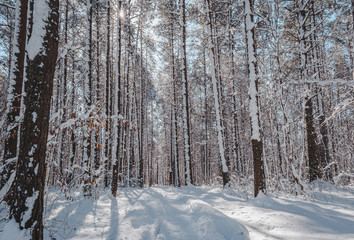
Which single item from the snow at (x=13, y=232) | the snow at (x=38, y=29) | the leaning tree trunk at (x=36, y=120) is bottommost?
the snow at (x=13, y=232)

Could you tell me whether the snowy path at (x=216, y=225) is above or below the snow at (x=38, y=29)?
below

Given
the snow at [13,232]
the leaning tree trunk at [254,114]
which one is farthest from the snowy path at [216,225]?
the leaning tree trunk at [254,114]

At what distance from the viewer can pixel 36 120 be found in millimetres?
2949

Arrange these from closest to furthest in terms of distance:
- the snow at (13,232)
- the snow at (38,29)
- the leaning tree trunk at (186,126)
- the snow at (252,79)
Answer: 1. the snow at (13,232)
2. the snow at (38,29)
3. the snow at (252,79)
4. the leaning tree trunk at (186,126)

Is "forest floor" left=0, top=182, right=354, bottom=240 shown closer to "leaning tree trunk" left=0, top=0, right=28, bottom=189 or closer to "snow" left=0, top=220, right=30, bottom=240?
"snow" left=0, top=220, right=30, bottom=240

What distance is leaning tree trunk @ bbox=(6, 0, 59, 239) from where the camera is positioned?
2758 millimetres

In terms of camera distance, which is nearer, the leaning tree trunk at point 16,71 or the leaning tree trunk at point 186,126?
the leaning tree trunk at point 16,71

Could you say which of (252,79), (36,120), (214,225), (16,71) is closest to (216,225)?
(214,225)

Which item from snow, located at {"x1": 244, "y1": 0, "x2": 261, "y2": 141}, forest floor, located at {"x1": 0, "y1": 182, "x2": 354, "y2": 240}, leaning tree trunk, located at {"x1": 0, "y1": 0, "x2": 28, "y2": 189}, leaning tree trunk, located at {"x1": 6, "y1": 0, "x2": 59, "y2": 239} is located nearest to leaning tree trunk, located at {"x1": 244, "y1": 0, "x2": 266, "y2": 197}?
snow, located at {"x1": 244, "y1": 0, "x2": 261, "y2": 141}

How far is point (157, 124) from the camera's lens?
92.8ft

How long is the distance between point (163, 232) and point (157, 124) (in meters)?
24.9

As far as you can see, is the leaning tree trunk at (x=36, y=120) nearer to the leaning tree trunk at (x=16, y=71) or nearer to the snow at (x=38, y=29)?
the snow at (x=38, y=29)

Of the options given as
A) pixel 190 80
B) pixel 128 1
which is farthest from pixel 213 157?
pixel 128 1

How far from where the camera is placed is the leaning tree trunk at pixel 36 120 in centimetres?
276
